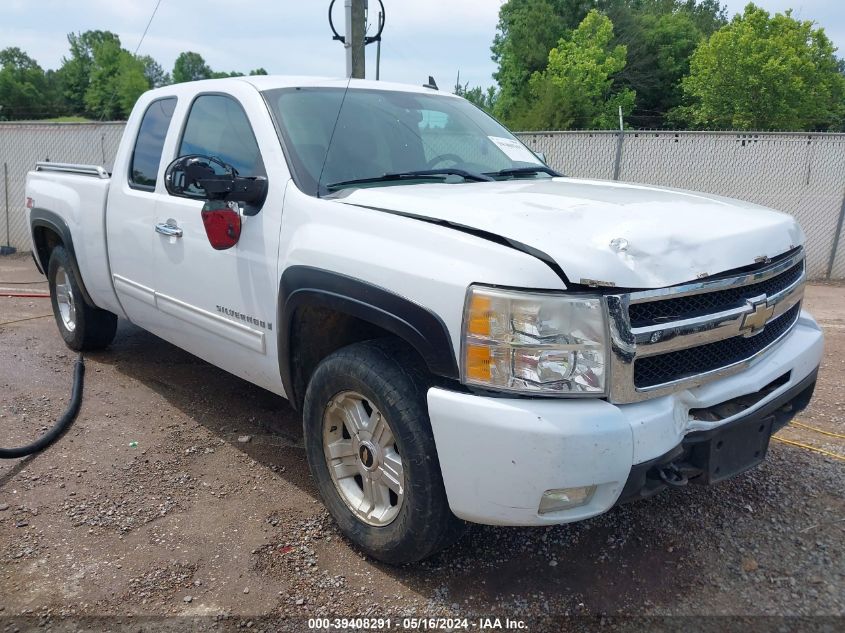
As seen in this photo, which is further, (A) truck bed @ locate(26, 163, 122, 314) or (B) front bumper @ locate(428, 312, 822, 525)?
(A) truck bed @ locate(26, 163, 122, 314)

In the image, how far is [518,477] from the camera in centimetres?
212

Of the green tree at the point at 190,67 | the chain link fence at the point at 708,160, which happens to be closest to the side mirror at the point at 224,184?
the chain link fence at the point at 708,160

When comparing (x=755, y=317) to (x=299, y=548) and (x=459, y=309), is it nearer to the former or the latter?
(x=459, y=309)

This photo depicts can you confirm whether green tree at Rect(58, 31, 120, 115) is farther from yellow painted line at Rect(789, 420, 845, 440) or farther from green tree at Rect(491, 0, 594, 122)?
yellow painted line at Rect(789, 420, 845, 440)

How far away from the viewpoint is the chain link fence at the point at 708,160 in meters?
9.26

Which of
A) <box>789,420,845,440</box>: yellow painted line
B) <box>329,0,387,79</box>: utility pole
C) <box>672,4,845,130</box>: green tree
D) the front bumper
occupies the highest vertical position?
<box>672,4,845,130</box>: green tree

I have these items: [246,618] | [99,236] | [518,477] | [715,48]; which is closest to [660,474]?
[518,477]

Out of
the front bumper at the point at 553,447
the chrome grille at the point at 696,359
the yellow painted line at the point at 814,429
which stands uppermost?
the chrome grille at the point at 696,359

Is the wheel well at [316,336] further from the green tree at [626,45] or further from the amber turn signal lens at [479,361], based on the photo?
the green tree at [626,45]

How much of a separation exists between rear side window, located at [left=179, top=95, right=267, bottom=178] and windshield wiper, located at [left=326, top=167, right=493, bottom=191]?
40 cm

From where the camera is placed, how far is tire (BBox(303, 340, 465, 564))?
238cm

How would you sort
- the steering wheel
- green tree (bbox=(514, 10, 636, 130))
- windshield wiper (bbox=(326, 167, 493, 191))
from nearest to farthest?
windshield wiper (bbox=(326, 167, 493, 191)), the steering wheel, green tree (bbox=(514, 10, 636, 130))

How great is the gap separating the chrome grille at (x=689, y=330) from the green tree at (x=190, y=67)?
393ft

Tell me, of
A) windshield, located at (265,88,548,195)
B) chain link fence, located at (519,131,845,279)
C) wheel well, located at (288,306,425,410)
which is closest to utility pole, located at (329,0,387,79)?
chain link fence, located at (519,131,845,279)
